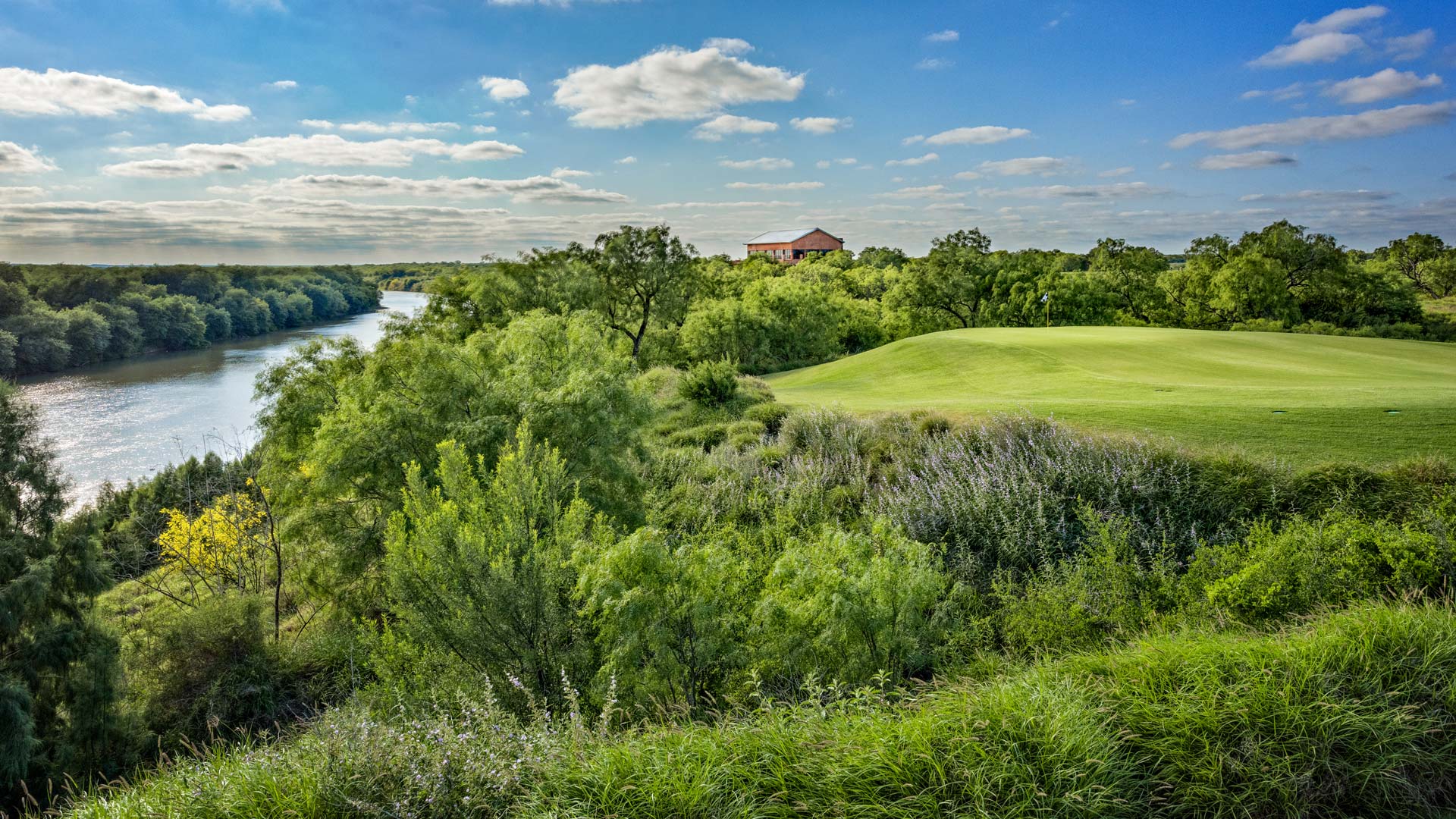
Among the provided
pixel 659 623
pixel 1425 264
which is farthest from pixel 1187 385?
pixel 1425 264

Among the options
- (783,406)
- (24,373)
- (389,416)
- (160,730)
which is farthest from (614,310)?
(24,373)

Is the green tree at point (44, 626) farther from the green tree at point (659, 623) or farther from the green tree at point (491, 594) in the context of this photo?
the green tree at point (659, 623)

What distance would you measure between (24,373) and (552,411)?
181 feet

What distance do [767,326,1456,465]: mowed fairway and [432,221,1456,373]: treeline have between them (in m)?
6.63

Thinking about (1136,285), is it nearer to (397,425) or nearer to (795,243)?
(397,425)

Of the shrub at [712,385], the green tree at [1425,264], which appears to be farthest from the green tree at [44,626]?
the green tree at [1425,264]

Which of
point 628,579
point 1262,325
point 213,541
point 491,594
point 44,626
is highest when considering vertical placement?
point 1262,325

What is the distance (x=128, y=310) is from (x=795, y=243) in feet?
328

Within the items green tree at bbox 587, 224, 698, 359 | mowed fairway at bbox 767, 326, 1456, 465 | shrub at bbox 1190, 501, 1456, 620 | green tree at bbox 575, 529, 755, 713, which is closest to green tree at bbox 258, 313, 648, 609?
mowed fairway at bbox 767, 326, 1456, 465

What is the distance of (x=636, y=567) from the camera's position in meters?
6.73

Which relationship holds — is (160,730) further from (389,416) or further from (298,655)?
(389,416)

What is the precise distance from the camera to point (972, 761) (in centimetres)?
398

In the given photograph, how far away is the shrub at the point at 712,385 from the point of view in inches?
914

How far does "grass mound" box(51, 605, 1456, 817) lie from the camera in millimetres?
3875
